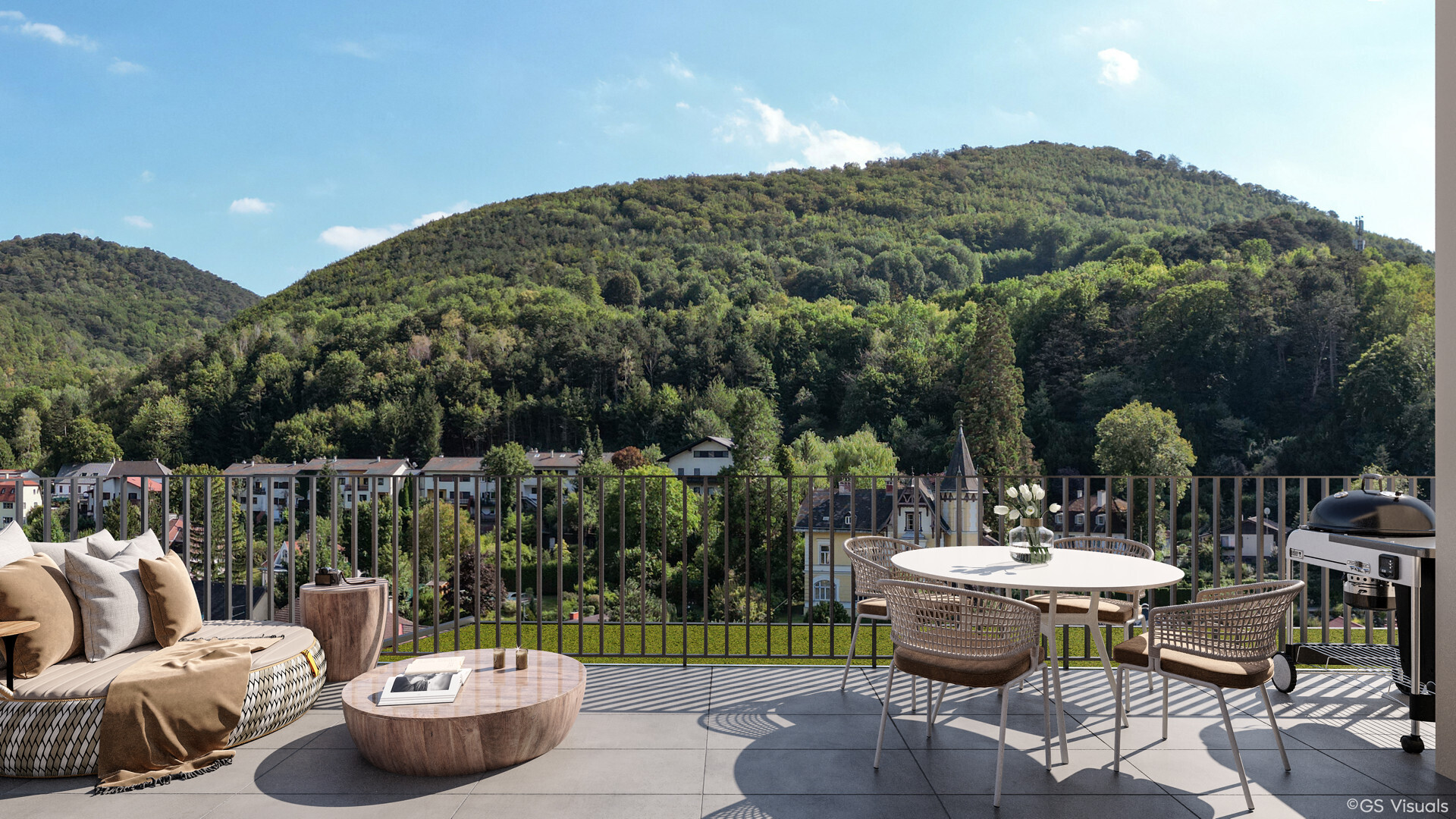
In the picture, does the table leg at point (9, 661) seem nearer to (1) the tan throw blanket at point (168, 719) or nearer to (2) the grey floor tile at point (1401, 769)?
(1) the tan throw blanket at point (168, 719)

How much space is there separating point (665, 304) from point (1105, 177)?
27952 mm

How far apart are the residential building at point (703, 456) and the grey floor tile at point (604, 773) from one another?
37.3m

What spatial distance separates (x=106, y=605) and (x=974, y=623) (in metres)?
3.47

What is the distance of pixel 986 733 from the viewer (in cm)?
336

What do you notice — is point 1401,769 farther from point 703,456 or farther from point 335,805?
point 703,456

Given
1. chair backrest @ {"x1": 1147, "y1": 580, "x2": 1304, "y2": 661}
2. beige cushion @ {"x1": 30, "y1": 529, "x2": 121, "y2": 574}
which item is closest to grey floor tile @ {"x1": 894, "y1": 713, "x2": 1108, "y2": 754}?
chair backrest @ {"x1": 1147, "y1": 580, "x2": 1304, "y2": 661}

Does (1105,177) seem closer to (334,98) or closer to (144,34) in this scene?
(334,98)

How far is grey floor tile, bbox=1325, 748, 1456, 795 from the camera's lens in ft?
9.39

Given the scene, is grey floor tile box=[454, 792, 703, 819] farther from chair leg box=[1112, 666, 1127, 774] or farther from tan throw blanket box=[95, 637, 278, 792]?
chair leg box=[1112, 666, 1127, 774]

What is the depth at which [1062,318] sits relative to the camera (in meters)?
40.4

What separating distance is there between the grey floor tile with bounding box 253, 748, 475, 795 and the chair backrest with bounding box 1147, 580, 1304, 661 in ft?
8.48

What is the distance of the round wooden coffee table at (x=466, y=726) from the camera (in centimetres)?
283

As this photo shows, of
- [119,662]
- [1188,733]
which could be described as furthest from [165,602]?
[1188,733]

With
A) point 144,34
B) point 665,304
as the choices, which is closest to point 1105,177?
point 665,304
